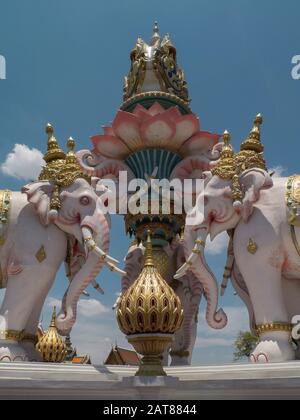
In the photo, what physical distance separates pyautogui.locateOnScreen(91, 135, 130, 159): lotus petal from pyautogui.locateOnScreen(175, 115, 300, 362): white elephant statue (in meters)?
2.43

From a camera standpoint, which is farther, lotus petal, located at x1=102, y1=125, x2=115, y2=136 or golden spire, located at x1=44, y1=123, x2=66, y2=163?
lotus petal, located at x1=102, y1=125, x2=115, y2=136

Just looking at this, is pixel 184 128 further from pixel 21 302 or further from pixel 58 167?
pixel 21 302

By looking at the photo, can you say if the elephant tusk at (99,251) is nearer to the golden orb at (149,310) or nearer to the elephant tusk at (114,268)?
the elephant tusk at (114,268)

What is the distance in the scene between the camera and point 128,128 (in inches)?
346

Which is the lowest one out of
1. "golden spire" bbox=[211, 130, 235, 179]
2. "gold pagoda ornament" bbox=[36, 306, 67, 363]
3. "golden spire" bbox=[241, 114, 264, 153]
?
"gold pagoda ornament" bbox=[36, 306, 67, 363]

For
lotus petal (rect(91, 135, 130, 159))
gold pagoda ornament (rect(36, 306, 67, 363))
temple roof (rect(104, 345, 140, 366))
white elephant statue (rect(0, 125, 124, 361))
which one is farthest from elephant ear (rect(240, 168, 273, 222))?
temple roof (rect(104, 345, 140, 366))

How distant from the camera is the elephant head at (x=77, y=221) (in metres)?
6.57

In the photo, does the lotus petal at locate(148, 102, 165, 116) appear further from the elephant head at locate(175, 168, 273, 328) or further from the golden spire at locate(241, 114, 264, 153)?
the elephant head at locate(175, 168, 273, 328)

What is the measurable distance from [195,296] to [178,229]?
1.19 metres

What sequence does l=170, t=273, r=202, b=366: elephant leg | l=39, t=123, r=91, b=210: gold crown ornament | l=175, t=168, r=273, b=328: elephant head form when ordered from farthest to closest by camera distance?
l=170, t=273, r=202, b=366: elephant leg → l=39, t=123, r=91, b=210: gold crown ornament → l=175, t=168, r=273, b=328: elephant head

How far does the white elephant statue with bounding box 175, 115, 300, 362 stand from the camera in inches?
237

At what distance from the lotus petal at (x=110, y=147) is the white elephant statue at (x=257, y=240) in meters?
2.43

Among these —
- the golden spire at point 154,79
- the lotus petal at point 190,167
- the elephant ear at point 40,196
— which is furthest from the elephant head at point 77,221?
the golden spire at point 154,79
